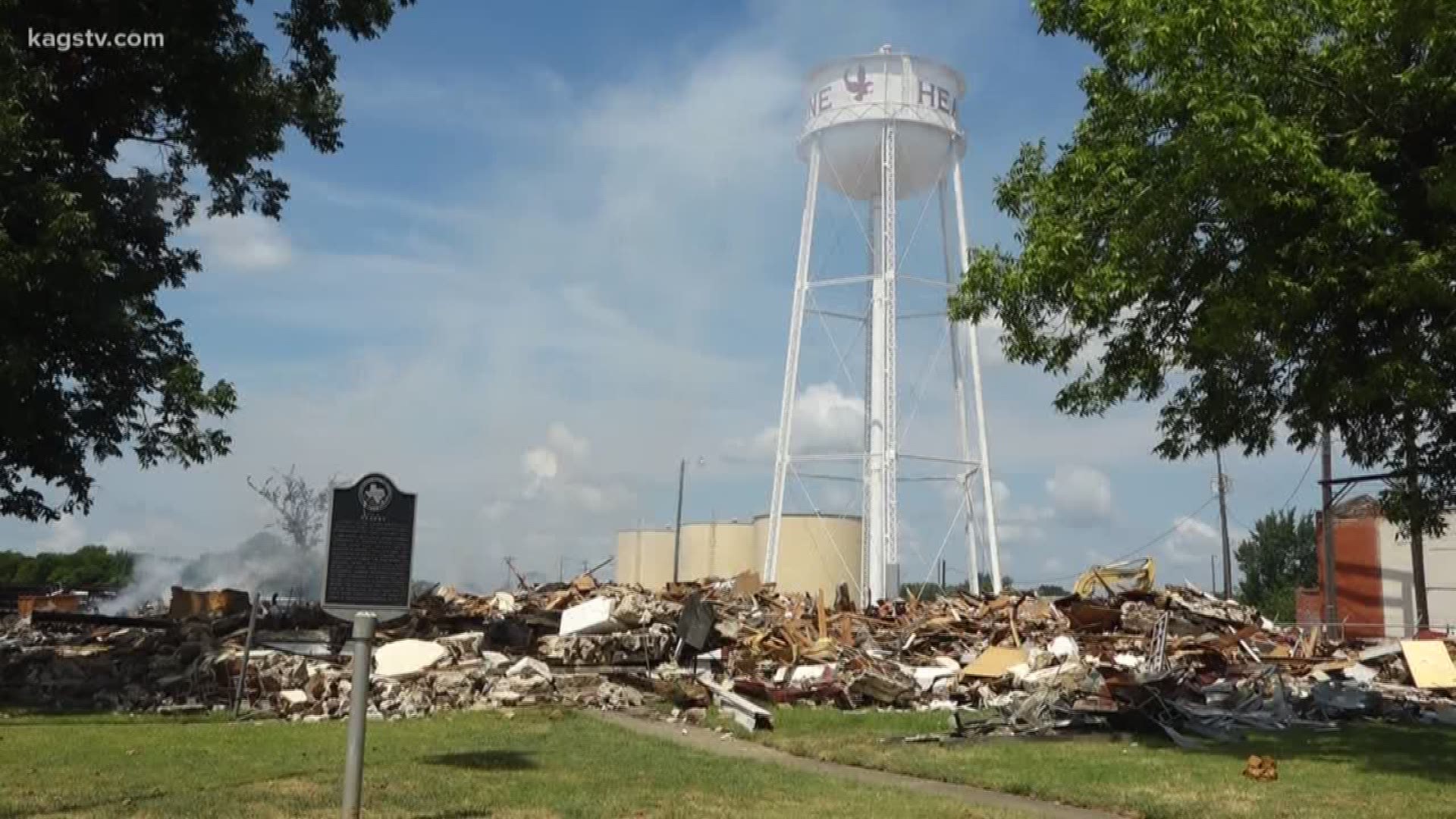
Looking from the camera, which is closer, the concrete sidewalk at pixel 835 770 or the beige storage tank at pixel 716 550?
the concrete sidewalk at pixel 835 770

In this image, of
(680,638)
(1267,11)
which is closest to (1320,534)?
(680,638)

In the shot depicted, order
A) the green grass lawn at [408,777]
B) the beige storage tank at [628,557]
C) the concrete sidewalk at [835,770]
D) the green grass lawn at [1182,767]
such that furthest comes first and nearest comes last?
1. the beige storage tank at [628,557]
2. the green grass lawn at [1182,767]
3. the concrete sidewalk at [835,770]
4. the green grass lawn at [408,777]

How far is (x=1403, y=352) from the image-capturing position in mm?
11555

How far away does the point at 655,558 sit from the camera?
6981 centimetres

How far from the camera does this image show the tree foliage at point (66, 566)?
94.5 m

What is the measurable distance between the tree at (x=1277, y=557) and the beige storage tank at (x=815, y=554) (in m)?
35.4

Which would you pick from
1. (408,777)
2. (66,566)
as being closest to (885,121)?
(408,777)

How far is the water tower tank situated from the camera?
43.1 m

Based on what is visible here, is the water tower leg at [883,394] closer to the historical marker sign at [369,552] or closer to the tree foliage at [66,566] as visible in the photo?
the historical marker sign at [369,552]

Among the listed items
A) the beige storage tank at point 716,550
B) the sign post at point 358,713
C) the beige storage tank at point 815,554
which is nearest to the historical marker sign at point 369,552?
the sign post at point 358,713

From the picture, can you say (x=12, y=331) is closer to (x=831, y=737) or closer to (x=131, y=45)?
(x=131, y=45)

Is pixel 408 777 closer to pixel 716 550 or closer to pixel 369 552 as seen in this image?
pixel 369 552

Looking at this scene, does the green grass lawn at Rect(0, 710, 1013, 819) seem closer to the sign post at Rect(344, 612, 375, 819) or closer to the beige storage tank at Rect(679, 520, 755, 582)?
the sign post at Rect(344, 612, 375, 819)

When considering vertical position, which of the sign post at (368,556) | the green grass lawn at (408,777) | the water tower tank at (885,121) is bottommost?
the green grass lawn at (408,777)
